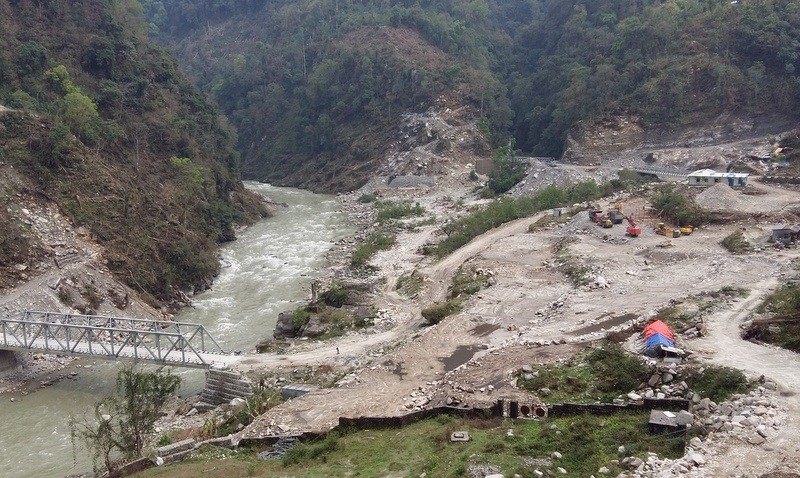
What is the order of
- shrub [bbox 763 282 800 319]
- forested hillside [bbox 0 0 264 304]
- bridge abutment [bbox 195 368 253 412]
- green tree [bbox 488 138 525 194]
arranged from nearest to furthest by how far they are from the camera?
shrub [bbox 763 282 800 319] < bridge abutment [bbox 195 368 253 412] < forested hillside [bbox 0 0 264 304] < green tree [bbox 488 138 525 194]

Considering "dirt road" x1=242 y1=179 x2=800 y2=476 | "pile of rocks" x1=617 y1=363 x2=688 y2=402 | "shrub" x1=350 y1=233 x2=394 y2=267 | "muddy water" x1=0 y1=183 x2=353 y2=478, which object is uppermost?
"pile of rocks" x1=617 y1=363 x2=688 y2=402

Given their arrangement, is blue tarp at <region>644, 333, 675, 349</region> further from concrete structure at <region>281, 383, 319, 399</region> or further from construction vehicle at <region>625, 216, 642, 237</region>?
construction vehicle at <region>625, 216, 642, 237</region>

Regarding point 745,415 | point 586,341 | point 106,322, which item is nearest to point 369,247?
point 106,322

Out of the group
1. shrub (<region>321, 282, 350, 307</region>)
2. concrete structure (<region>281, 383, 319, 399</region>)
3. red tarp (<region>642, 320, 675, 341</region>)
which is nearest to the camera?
red tarp (<region>642, 320, 675, 341</region>)

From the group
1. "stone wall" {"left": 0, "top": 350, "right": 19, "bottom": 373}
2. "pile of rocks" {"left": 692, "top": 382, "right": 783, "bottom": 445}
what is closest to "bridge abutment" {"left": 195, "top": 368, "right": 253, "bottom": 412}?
"stone wall" {"left": 0, "top": 350, "right": 19, "bottom": 373}

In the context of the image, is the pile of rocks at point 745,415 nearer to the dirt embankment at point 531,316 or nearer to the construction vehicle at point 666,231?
the dirt embankment at point 531,316

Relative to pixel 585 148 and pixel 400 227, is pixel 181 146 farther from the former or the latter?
pixel 585 148
